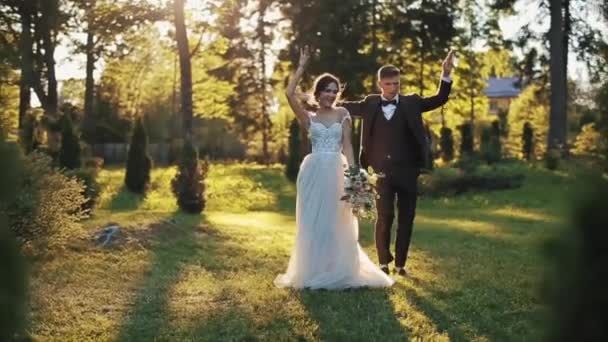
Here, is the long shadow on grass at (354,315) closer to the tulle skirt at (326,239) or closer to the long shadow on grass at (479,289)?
the tulle skirt at (326,239)

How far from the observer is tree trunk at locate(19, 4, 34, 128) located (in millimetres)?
9569

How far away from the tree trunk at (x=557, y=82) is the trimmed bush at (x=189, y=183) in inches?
532

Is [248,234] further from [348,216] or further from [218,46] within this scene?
[218,46]

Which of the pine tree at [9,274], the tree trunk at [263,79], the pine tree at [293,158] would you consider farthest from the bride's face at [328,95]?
the tree trunk at [263,79]

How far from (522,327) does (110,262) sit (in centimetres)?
466

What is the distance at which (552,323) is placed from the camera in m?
1.60

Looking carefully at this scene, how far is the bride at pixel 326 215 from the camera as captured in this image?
23.1ft

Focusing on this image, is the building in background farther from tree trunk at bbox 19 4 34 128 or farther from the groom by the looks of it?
the groom

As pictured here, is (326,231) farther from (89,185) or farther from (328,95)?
(89,185)

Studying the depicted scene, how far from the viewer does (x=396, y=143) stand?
7.68 meters

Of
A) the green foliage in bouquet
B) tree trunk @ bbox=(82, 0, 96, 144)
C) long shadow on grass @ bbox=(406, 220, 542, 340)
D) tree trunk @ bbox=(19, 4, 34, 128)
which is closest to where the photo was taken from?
long shadow on grass @ bbox=(406, 220, 542, 340)

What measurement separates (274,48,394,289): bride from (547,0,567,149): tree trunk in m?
18.6

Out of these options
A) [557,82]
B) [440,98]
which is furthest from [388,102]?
[557,82]

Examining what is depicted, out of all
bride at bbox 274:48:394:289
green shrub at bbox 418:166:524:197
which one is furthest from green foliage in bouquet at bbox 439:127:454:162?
bride at bbox 274:48:394:289
